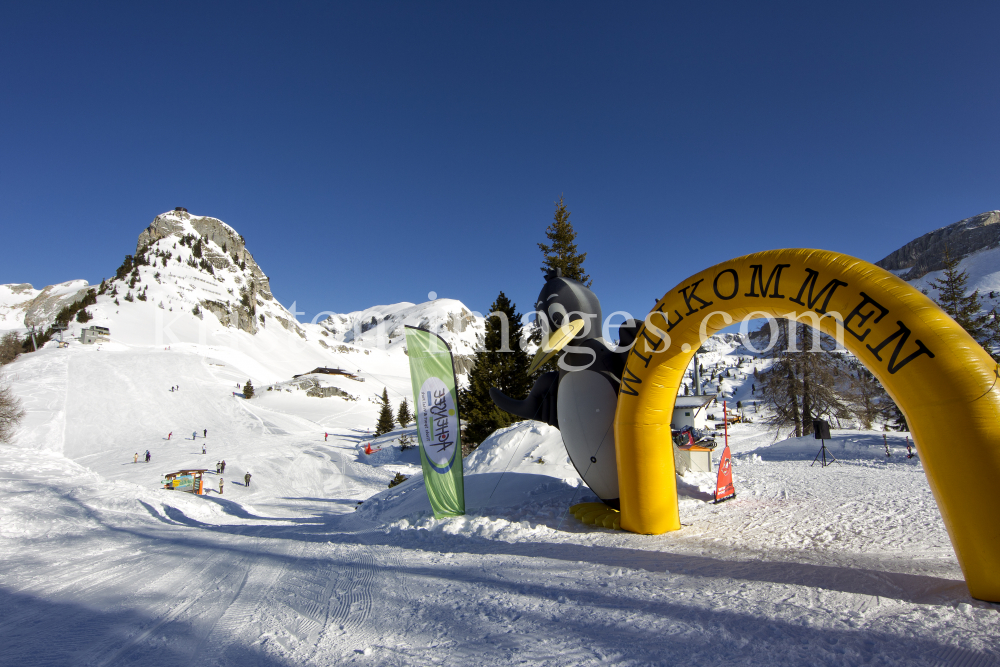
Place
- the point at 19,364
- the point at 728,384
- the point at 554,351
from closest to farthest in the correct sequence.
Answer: the point at 554,351
the point at 19,364
the point at 728,384

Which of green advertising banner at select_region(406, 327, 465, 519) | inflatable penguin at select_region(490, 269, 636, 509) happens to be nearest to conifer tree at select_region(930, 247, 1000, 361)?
inflatable penguin at select_region(490, 269, 636, 509)

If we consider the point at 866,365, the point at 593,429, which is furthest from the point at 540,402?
the point at 866,365

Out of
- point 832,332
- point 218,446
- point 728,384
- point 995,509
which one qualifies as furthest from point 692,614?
point 728,384

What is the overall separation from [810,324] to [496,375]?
1404 cm

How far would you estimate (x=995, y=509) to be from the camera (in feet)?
10.7

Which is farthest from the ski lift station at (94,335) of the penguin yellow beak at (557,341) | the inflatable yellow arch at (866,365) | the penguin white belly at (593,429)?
the inflatable yellow arch at (866,365)

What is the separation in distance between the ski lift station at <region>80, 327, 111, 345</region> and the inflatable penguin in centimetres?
7606

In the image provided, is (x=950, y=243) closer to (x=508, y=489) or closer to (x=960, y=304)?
(x=960, y=304)

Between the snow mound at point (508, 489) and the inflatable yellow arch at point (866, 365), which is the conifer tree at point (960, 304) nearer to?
the snow mound at point (508, 489)

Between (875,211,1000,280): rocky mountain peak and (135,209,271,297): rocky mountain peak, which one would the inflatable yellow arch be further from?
(875,211,1000,280): rocky mountain peak

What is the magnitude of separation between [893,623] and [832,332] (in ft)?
7.91

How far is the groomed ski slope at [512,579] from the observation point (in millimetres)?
3084

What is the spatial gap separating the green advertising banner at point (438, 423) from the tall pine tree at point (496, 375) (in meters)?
10.2

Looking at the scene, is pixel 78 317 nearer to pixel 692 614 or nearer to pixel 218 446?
pixel 218 446
